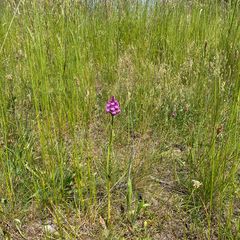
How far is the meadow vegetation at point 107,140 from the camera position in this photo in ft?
3.34

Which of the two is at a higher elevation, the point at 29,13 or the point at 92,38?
the point at 29,13

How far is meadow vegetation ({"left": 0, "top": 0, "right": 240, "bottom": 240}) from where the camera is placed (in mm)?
1019

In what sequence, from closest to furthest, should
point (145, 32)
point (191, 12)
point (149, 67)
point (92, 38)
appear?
point (149, 67) → point (92, 38) → point (145, 32) → point (191, 12)

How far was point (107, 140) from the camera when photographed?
1476 millimetres

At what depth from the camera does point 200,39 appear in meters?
2.30

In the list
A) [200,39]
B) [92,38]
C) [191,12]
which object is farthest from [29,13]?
[191,12]

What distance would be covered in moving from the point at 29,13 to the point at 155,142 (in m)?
0.77

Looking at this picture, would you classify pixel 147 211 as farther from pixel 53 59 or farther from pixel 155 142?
pixel 53 59

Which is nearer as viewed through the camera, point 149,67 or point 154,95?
point 154,95

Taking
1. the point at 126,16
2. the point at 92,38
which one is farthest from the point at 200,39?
the point at 92,38

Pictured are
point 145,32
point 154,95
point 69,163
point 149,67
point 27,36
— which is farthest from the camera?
point 145,32

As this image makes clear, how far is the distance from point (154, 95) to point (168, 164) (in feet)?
1.51

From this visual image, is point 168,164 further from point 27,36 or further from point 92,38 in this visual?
point 92,38

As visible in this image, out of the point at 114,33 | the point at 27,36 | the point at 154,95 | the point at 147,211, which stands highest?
the point at 27,36
